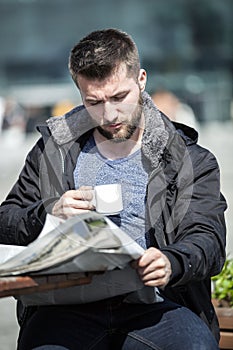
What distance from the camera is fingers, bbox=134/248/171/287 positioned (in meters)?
2.70

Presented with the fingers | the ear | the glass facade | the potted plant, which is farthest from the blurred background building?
the fingers

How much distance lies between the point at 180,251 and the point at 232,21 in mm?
61257

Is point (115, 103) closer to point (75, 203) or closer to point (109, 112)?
point (109, 112)

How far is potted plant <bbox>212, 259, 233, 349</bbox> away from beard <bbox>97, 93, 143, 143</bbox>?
1.14 metres

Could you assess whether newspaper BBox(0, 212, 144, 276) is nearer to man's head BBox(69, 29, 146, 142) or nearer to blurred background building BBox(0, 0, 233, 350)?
man's head BBox(69, 29, 146, 142)

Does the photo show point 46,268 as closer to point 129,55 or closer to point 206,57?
point 129,55

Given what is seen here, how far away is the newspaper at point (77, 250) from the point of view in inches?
101

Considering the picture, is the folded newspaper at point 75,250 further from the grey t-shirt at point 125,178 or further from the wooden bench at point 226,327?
the wooden bench at point 226,327

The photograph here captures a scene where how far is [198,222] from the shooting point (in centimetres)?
302

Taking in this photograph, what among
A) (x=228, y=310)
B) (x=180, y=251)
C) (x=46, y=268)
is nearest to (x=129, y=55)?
(x=180, y=251)

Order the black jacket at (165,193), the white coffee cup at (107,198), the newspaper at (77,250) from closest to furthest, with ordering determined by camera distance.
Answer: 1. the newspaper at (77,250)
2. the white coffee cup at (107,198)
3. the black jacket at (165,193)

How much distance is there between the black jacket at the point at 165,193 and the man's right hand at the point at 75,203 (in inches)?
6.1

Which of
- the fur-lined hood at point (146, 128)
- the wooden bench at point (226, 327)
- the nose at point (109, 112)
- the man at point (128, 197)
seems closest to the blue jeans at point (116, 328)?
the man at point (128, 197)

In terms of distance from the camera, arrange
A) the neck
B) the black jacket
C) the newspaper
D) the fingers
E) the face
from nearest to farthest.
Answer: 1. the newspaper
2. the fingers
3. the black jacket
4. the face
5. the neck
